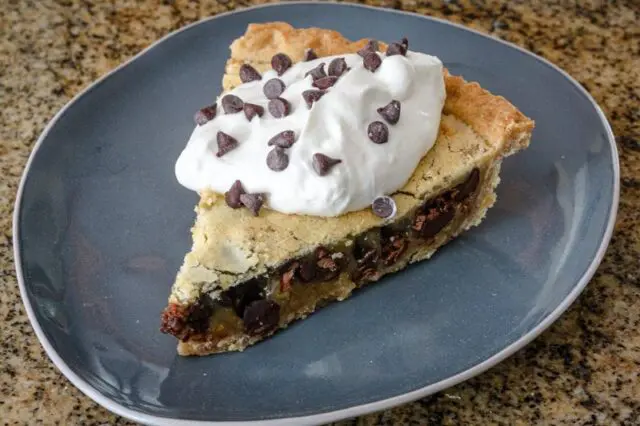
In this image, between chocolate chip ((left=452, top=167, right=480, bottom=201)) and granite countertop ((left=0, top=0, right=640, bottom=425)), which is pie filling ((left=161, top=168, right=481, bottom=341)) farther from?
granite countertop ((left=0, top=0, right=640, bottom=425))

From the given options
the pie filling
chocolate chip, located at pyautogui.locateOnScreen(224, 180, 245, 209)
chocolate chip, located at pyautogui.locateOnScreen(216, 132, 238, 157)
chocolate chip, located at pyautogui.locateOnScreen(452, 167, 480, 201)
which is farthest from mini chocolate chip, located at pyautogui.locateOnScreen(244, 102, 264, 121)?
chocolate chip, located at pyautogui.locateOnScreen(452, 167, 480, 201)

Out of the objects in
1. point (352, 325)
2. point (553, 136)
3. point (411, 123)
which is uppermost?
point (411, 123)

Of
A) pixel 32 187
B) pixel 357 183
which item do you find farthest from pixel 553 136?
pixel 32 187

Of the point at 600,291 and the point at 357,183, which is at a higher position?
the point at 357,183

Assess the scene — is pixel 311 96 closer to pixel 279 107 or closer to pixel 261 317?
pixel 279 107

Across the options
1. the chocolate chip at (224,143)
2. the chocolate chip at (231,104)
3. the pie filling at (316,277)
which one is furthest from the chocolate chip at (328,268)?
the chocolate chip at (231,104)

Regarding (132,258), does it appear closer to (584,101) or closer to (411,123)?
(411,123)
